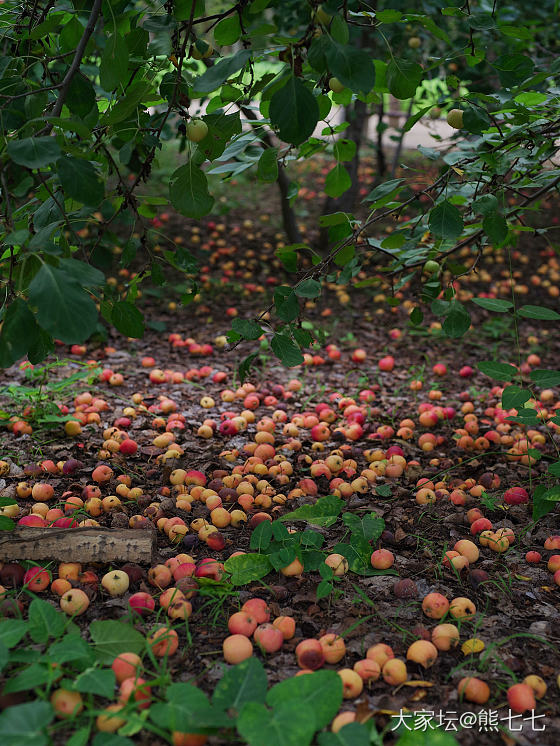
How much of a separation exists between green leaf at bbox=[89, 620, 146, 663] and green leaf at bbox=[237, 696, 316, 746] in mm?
413

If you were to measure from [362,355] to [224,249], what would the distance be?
229 centimetres

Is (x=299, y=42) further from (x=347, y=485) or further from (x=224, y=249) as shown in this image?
(x=224, y=249)

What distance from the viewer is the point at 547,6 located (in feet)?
18.9

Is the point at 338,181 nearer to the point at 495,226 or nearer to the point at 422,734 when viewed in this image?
the point at 495,226

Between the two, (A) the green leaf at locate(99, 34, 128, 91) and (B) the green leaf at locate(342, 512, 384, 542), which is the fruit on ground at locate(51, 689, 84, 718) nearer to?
(B) the green leaf at locate(342, 512, 384, 542)

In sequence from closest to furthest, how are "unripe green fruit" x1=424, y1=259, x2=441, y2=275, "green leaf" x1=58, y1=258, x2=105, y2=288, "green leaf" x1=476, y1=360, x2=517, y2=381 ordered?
"green leaf" x1=58, y1=258, x2=105, y2=288 → "green leaf" x1=476, y1=360, x2=517, y2=381 → "unripe green fruit" x1=424, y1=259, x2=441, y2=275

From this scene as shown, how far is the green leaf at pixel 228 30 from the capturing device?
170 centimetres

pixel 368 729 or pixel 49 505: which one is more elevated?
Answer: pixel 368 729

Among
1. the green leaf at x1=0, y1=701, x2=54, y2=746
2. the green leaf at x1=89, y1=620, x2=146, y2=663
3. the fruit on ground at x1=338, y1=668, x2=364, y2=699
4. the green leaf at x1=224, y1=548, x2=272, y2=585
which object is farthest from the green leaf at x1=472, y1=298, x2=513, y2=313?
the green leaf at x1=0, y1=701, x2=54, y2=746

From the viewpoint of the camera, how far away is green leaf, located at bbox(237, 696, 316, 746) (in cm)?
126

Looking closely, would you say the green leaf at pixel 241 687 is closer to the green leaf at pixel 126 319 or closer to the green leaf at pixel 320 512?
the green leaf at pixel 320 512

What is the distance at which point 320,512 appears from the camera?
2166 millimetres

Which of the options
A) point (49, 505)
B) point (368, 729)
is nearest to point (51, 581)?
point (49, 505)

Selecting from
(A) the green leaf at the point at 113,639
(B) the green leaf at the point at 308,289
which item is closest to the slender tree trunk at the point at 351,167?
(B) the green leaf at the point at 308,289
